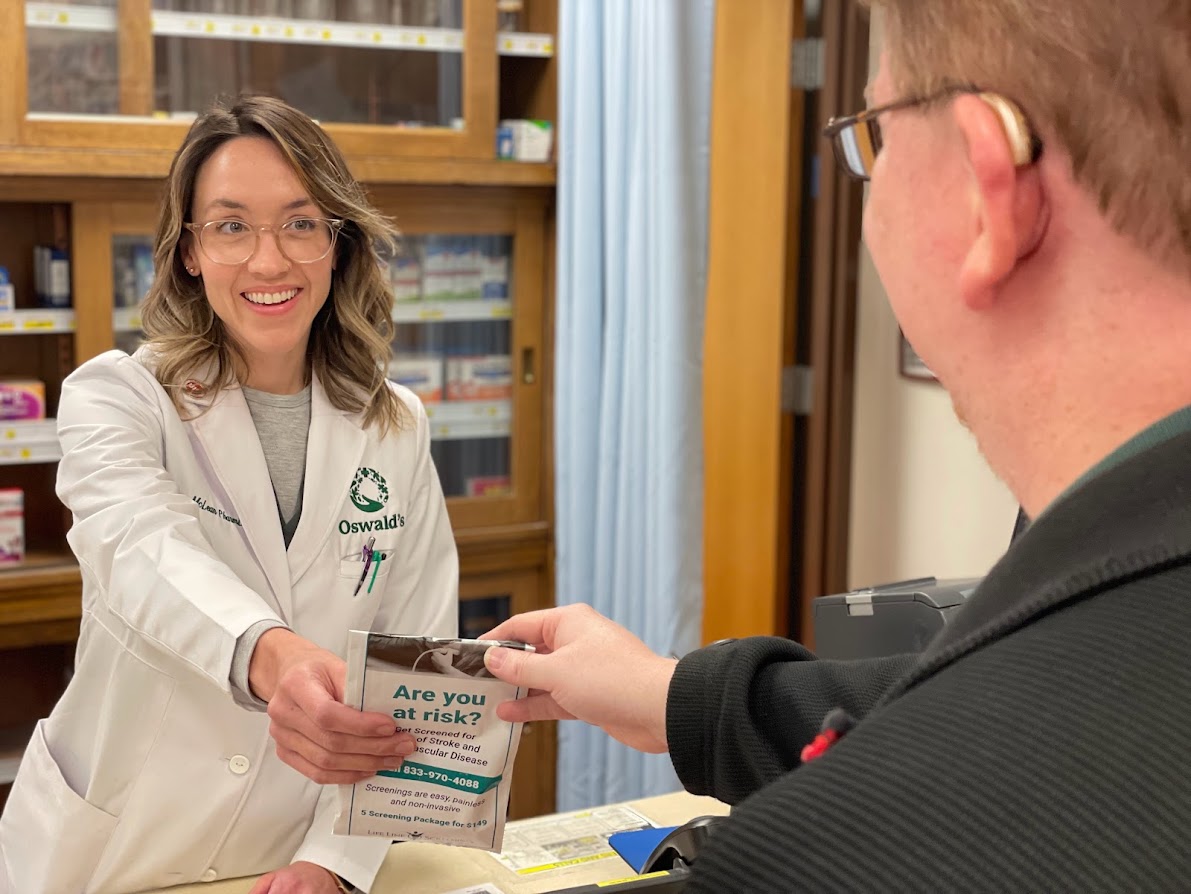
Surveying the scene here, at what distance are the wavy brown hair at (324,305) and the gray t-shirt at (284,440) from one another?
0.16ft

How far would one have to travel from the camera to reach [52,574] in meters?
2.92

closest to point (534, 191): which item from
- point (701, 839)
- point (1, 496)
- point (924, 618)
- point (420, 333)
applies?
point (420, 333)

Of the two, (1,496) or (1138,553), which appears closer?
(1138,553)

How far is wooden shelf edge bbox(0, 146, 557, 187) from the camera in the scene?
2.83 m

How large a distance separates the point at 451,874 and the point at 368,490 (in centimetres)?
55

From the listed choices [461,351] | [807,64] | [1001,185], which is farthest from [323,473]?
[807,64]

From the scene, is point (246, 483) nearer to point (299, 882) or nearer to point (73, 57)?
point (299, 882)

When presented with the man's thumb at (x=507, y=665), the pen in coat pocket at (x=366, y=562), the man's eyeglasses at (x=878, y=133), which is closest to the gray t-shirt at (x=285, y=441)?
the pen in coat pocket at (x=366, y=562)

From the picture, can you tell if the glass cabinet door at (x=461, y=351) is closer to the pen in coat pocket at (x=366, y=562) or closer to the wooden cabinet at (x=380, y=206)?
the wooden cabinet at (x=380, y=206)

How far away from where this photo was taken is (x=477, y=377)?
350cm

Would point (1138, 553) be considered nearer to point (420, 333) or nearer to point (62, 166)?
point (62, 166)

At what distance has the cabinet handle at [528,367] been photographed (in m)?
3.50

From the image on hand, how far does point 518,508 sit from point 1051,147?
2979 mm

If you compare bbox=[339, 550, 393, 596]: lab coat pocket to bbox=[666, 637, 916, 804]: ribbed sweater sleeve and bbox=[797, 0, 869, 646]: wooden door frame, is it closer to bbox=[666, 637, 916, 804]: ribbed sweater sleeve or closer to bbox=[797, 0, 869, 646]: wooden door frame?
bbox=[666, 637, 916, 804]: ribbed sweater sleeve
